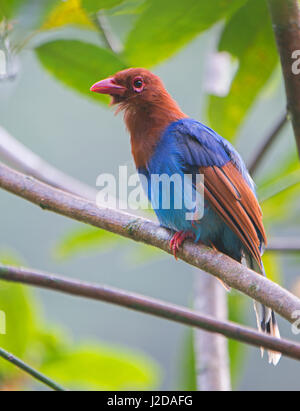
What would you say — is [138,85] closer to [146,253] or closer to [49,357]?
[146,253]

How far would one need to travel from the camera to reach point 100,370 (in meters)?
2.82

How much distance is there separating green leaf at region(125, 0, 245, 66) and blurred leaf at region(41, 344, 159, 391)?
4.55 ft

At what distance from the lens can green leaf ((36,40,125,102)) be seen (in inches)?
81.7

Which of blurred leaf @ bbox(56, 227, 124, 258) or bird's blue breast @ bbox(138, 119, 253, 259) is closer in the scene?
bird's blue breast @ bbox(138, 119, 253, 259)

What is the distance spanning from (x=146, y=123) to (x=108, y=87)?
0.25 metres

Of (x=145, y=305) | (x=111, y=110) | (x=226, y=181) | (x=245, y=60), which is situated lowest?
(x=145, y=305)

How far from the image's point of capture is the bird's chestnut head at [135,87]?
2.48 m

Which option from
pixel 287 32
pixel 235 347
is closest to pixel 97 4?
pixel 287 32

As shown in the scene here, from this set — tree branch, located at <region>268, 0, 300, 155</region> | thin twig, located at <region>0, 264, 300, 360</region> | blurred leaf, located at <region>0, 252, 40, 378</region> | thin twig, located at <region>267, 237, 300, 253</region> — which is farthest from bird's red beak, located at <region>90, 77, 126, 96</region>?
thin twig, located at <region>0, 264, 300, 360</region>

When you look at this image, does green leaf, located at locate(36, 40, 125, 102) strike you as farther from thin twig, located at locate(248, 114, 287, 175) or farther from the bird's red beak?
thin twig, located at locate(248, 114, 287, 175)

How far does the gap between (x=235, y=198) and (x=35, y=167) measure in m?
1.21

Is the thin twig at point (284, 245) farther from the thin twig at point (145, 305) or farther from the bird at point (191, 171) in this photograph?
the thin twig at point (145, 305)

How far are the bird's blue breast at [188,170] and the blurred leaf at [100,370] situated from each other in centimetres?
78
